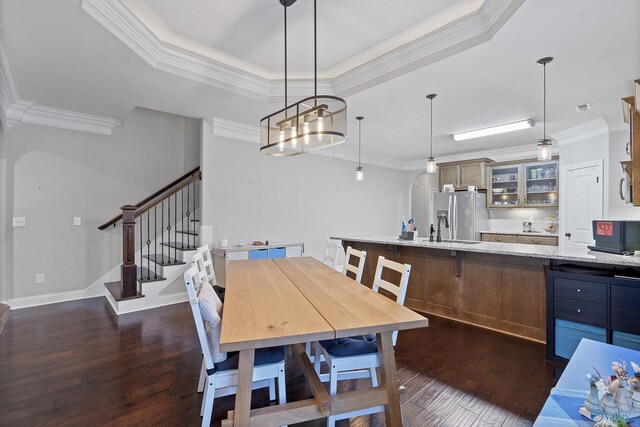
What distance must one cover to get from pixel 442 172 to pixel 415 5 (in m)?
4.90

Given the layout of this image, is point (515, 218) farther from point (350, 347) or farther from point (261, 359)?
point (261, 359)

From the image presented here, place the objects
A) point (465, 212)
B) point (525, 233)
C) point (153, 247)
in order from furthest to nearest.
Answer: point (465, 212), point (525, 233), point (153, 247)

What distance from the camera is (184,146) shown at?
5.29 meters

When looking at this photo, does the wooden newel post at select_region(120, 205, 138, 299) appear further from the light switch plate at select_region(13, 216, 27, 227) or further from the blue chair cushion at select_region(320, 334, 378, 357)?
the blue chair cushion at select_region(320, 334, 378, 357)

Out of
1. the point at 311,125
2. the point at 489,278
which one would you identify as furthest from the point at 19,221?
the point at 489,278

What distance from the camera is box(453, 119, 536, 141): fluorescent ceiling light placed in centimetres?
425

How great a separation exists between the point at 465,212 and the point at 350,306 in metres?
5.10

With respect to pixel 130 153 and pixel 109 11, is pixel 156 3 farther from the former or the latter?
pixel 130 153

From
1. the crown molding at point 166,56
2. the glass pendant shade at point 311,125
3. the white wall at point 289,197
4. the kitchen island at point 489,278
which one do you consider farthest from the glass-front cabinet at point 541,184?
the crown molding at point 166,56

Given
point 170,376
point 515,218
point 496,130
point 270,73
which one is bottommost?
point 170,376

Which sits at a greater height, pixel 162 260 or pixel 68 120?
pixel 68 120

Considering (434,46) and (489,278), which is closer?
(434,46)

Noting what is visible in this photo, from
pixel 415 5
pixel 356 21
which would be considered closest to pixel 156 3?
pixel 356 21

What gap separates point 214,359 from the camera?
1.61m
